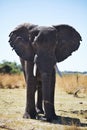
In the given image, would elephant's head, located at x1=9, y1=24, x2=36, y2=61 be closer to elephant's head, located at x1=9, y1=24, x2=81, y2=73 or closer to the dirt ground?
elephant's head, located at x1=9, y1=24, x2=81, y2=73

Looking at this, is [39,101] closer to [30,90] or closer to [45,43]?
[30,90]

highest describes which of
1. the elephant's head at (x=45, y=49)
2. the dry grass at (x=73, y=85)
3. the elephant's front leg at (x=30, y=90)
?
the elephant's head at (x=45, y=49)

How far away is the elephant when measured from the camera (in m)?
9.34

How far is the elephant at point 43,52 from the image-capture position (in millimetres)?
9336

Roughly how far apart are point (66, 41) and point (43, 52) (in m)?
1.89

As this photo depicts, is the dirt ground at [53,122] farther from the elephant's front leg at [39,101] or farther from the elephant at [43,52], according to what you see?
the elephant's front leg at [39,101]

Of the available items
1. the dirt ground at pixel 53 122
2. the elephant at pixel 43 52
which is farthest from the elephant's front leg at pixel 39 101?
the dirt ground at pixel 53 122

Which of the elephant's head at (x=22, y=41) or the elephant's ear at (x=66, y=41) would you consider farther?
the elephant's ear at (x=66, y=41)

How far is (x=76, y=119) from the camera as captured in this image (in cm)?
1045

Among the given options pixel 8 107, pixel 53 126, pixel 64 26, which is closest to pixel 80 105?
pixel 8 107

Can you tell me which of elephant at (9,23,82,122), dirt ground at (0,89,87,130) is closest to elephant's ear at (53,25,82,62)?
elephant at (9,23,82,122)

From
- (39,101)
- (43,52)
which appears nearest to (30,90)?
(43,52)

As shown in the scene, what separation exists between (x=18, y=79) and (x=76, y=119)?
1408cm

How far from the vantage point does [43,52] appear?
30.9 ft
